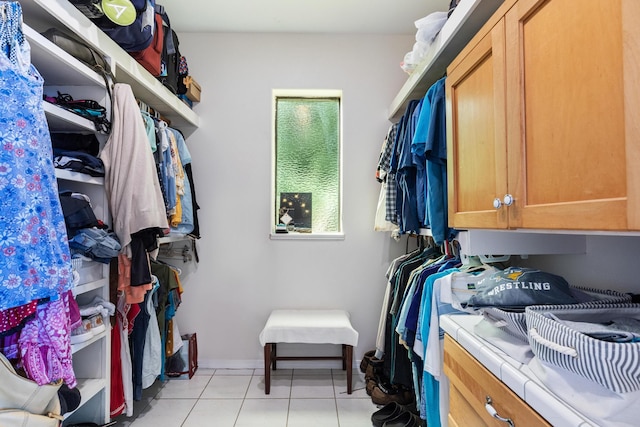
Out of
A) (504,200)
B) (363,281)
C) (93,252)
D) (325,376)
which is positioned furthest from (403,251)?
(93,252)

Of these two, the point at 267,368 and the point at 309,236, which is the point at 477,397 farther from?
the point at 309,236

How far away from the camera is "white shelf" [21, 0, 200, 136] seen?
150 cm

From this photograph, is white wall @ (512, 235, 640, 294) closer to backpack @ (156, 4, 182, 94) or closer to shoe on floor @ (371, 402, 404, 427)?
shoe on floor @ (371, 402, 404, 427)

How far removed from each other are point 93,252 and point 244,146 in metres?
1.63

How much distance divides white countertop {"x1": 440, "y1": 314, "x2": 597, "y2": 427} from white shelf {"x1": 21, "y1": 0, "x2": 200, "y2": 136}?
1963 millimetres

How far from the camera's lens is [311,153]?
128 inches

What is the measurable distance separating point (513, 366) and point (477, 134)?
759 millimetres

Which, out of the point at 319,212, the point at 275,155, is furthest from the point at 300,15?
the point at 319,212

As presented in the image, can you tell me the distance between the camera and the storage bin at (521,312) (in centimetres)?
96

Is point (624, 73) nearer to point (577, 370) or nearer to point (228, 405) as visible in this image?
point (577, 370)

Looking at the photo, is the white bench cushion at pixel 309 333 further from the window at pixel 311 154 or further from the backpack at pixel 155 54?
the backpack at pixel 155 54

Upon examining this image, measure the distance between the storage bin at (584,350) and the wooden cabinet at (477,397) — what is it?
0.12 m

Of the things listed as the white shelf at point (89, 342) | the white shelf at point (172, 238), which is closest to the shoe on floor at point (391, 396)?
the white shelf at point (89, 342)

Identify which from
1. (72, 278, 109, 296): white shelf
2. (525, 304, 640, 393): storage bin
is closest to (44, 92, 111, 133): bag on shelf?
(72, 278, 109, 296): white shelf
